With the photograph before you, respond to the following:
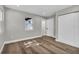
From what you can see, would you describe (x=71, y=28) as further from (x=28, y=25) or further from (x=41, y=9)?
(x=28, y=25)

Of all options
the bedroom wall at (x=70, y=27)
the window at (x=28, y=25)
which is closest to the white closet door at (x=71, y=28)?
the bedroom wall at (x=70, y=27)

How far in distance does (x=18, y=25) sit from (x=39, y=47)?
869mm

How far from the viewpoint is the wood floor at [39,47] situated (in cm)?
193

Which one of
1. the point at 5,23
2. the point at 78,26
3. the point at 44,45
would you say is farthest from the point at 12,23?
the point at 78,26

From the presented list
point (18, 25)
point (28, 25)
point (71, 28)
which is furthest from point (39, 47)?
point (71, 28)

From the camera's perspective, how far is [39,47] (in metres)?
2.10

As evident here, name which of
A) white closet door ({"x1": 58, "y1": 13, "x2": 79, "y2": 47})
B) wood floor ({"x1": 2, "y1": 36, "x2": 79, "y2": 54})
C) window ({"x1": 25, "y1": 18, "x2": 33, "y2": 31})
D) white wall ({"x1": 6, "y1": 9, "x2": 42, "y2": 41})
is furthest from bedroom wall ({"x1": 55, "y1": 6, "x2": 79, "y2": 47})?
window ({"x1": 25, "y1": 18, "x2": 33, "y2": 31})

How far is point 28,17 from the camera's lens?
207 cm

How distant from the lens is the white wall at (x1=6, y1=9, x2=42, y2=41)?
6.49ft

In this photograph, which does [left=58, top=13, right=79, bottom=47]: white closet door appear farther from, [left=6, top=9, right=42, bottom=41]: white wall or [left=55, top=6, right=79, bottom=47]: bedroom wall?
[left=6, top=9, right=42, bottom=41]: white wall
